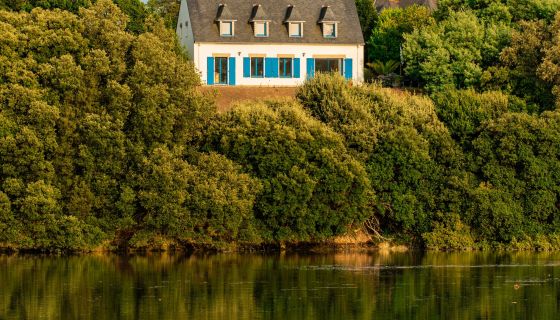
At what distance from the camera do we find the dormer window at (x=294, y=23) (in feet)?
297

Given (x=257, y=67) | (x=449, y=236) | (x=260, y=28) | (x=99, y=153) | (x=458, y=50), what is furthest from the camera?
(x=260, y=28)

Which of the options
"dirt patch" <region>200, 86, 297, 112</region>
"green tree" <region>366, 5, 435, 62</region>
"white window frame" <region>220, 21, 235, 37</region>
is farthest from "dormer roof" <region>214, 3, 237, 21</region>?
"green tree" <region>366, 5, 435, 62</region>

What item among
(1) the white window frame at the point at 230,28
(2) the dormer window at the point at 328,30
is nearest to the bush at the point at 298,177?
(1) the white window frame at the point at 230,28

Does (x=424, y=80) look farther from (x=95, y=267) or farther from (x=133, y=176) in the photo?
(x=95, y=267)

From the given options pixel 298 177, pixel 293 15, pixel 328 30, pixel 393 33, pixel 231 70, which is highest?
pixel 293 15

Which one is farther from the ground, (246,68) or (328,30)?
(328,30)

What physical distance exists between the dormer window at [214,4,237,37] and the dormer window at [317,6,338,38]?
596cm

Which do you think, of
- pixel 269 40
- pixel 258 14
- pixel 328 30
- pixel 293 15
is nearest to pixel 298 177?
pixel 269 40

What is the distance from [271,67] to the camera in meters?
89.7

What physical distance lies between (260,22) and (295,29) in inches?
95.4

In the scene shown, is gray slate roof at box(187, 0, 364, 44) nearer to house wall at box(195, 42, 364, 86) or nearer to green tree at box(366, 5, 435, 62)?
house wall at box(195, 42, 364, 86)

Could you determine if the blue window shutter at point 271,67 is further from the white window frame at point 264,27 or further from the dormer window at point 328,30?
the dormer window at point 328,30

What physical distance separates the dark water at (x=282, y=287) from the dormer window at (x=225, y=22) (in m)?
32.7

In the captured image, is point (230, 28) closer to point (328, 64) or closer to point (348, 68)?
point (328, 64)
